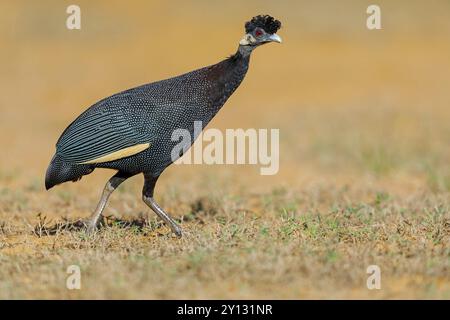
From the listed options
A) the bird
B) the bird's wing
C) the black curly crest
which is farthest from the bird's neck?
the bird's wing

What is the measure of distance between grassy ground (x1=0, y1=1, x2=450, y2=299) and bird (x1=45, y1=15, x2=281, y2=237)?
19.5 inches

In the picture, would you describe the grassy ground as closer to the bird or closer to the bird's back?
the bird

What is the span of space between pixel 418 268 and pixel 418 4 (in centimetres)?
1637

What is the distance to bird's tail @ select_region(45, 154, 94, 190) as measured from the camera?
553 centimetres

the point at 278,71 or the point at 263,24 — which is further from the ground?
the point at 278,71

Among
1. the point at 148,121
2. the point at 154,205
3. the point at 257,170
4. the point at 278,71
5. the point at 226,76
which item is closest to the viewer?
the point at 148,121

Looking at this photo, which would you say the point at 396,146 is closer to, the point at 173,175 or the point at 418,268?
the point at 173,175

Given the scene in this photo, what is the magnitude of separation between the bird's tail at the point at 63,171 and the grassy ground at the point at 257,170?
405mm

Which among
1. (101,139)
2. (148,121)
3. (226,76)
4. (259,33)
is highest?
(259,33)

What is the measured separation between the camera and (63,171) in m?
5.55

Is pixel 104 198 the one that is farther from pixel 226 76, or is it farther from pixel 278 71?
pixel 278 71

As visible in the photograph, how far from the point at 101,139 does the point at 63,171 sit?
0.39 metres

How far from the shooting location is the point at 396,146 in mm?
9688

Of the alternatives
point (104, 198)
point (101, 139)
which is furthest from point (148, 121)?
point (104, 198)
